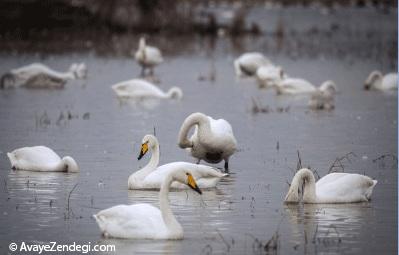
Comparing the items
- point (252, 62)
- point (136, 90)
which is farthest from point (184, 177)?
point (252, 62)

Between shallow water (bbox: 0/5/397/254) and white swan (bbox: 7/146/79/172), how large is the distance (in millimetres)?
147

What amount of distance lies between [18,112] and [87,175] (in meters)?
6.72

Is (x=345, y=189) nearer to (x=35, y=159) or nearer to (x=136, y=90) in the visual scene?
(x=35, y=159)

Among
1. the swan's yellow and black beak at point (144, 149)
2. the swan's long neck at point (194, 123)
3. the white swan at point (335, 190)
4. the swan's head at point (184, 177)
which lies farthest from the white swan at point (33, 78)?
the swan's head at point (184, 177)

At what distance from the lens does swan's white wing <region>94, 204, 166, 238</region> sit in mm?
9359

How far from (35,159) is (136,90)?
8.84 meters

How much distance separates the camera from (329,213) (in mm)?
10688

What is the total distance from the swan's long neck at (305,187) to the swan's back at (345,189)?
120 mm

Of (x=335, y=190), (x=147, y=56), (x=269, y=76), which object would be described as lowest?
(x=335, y=190)

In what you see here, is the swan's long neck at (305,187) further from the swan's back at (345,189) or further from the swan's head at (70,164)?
the swan's head at (70,164)

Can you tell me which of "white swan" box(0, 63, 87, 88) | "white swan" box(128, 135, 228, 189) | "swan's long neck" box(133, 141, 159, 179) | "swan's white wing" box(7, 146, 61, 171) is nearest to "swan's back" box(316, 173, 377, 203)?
"white swan" box(128, 135, 228, 189)

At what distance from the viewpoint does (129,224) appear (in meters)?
9.36

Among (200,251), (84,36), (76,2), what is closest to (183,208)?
(200,251)

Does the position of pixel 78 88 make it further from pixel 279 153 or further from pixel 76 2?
pixel 76 2
